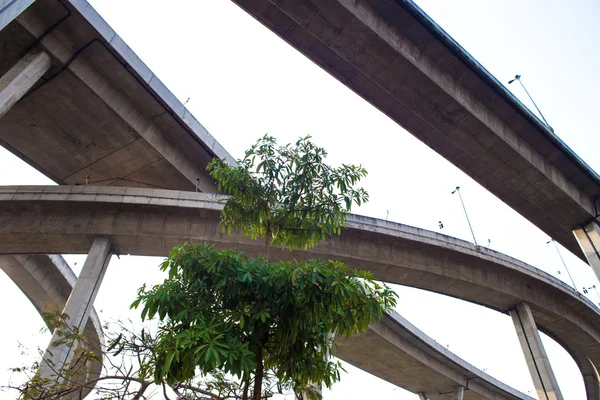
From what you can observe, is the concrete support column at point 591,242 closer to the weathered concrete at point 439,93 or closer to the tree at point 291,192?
the weathered concrete at point 439,93

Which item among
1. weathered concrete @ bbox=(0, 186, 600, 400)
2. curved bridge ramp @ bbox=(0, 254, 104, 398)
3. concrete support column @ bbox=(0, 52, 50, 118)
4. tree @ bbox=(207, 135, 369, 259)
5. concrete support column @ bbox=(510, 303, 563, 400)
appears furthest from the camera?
curved bridge ramp @ bbox=(0, 254, 104, 398)

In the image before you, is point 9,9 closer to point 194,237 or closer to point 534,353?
point 194,237

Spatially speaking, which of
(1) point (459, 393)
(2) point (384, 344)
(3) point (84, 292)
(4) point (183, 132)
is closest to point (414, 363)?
(2) point (384, 344)

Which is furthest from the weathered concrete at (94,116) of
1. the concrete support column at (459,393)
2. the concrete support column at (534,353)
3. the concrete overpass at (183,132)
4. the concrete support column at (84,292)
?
the concrete support column at (459,393)

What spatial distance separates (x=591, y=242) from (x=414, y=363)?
Answer: 13.8 metres

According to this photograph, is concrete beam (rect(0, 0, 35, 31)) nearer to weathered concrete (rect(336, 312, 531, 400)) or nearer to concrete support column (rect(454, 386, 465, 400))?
weathered concrete (rect(336, 312, 531, 400))

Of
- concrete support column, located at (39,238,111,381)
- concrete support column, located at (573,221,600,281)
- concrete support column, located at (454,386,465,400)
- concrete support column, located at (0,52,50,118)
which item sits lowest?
concrete support column, located at (39,238,111,381)

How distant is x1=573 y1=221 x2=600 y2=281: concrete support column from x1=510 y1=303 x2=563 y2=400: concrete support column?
11.7 feet

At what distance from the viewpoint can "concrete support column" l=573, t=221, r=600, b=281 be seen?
18594mm

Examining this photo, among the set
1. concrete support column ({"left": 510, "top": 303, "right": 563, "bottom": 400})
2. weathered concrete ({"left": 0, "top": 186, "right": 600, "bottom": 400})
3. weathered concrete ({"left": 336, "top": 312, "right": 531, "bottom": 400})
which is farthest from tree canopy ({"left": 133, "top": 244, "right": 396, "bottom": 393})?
weathered concrete ({"left": 336, "top": 312, "right": 531, "bottom": 400})

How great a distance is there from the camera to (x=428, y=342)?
2688 cm

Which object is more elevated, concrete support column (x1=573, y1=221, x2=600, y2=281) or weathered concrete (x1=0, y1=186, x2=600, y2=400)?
concrete support column (x1=573, y1=221, x2=600, y2=281)

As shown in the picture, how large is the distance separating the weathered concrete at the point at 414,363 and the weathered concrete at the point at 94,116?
532 inches

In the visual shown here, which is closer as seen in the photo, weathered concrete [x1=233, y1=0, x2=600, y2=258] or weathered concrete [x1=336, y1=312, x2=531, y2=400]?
weathered concrete [x1=233, y1=0, x2=600, y2=258]
